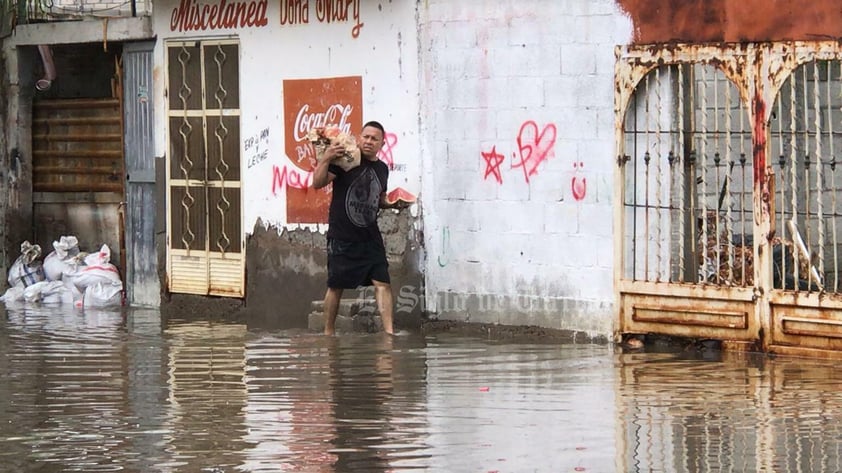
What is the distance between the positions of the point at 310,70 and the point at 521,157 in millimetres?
2290

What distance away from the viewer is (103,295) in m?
15.7

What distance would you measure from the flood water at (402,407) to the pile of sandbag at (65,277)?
9.48ft

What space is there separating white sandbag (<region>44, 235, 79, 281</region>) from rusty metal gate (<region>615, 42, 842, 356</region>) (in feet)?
20.8

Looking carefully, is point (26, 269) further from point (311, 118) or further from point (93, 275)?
point (311, 118)

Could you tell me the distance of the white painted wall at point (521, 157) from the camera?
472 inches

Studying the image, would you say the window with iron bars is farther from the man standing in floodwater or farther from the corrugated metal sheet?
the corrugated metal sheet

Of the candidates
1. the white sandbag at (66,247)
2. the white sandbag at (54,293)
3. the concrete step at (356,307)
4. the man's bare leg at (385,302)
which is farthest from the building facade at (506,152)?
the man's bare leg at (385,302)

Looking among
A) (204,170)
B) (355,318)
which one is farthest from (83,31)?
(355,318)

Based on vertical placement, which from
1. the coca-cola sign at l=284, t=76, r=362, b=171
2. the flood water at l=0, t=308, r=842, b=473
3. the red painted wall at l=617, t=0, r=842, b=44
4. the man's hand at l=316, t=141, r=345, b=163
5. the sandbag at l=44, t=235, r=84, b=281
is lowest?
the flood water at l=0, t=308, r=842, b=473

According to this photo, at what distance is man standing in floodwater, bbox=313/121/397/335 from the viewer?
12195 millimetres

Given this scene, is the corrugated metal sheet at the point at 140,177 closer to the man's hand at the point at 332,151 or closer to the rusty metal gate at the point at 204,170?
the rusty metal gate at the point at 204,170

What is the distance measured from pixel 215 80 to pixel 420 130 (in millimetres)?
2525

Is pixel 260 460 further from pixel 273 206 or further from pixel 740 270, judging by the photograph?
pixel 273 206

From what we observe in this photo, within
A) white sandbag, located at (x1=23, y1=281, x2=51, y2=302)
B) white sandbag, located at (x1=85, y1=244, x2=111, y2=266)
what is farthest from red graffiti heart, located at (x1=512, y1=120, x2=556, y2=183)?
white sandbag, located at (x1=23, y1=281, x2=51, y2=302)
